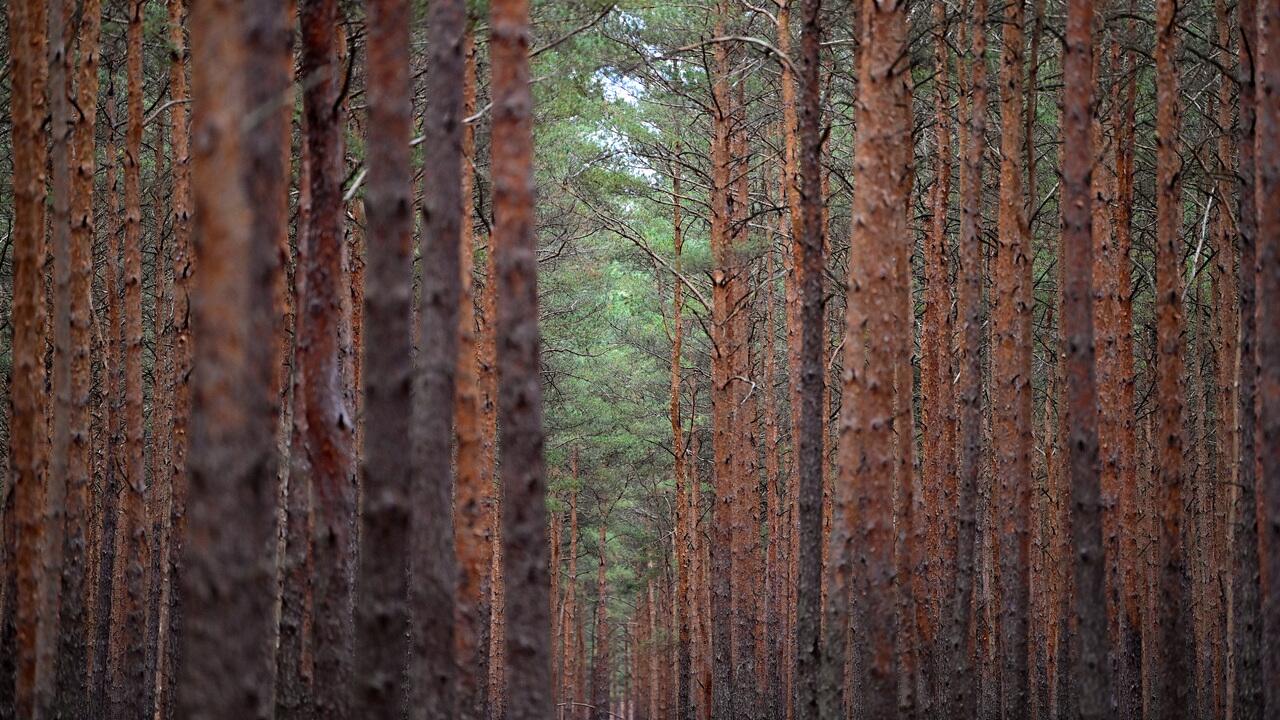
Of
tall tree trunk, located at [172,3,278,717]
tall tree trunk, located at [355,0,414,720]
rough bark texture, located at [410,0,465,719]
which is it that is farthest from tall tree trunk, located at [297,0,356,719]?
tall tree trunk, located at [172,3,278,717]

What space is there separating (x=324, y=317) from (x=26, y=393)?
104 inches

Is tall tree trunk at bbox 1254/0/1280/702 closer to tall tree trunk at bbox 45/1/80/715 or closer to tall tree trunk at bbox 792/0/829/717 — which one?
tall tree trunk at bbox 792/0/829/717

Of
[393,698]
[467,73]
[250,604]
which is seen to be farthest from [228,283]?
[467,73]

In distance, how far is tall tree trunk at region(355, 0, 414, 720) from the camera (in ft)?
19.9

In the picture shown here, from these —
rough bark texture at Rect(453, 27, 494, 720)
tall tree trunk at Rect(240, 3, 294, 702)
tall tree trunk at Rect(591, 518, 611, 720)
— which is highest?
tall tree trunk at Rect(240, 3, 294, 702)

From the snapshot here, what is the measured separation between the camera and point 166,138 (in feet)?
64.6

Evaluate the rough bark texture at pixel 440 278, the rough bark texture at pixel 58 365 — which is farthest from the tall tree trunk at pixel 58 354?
the rough bark texture at pixel 440 278

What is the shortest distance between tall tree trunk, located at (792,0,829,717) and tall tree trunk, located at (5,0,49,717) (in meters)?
5.41

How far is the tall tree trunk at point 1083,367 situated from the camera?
8.61 metres

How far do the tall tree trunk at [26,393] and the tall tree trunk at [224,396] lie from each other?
4387mm

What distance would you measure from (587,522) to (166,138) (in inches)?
963

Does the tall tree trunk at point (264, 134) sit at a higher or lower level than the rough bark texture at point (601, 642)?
higher

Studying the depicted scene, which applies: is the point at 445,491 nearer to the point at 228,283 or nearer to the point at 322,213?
the point at 322,213

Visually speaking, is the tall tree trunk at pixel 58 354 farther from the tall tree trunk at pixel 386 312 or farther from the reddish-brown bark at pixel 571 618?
the reddish-brown bark at pixel 571 618
